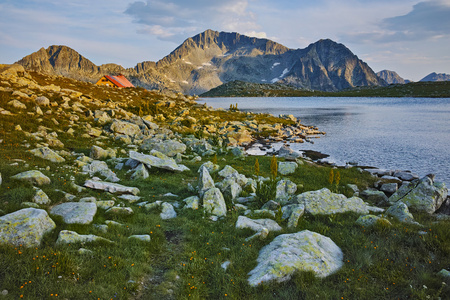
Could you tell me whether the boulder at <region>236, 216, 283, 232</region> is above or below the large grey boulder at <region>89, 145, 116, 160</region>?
below

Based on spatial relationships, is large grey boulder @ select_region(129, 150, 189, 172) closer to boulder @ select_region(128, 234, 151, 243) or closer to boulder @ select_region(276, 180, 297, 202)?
boulder @ select_region(276, 180, 297, 202)

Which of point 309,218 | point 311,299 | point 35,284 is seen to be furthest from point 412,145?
point 35,284

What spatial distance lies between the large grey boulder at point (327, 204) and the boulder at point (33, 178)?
40.1ft

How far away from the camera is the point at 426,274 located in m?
6.63

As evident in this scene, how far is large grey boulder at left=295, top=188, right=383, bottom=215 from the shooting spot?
11.7m

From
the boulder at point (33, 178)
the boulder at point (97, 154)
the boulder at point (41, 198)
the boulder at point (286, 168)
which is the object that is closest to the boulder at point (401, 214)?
the boulder at point (286, 168)

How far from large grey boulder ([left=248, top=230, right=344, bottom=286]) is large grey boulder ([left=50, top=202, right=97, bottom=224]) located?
6.31m

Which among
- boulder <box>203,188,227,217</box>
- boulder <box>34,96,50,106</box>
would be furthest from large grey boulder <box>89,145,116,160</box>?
boulder <box>34,96,50,106</box>

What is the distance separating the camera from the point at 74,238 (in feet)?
25.0

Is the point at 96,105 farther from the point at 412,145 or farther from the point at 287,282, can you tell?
the point at 412,145

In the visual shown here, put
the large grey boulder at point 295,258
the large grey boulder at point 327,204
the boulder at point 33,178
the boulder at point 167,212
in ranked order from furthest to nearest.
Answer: the large grey boulder at point 327,204 → the boulder at point 33,178 → the boulder at point 167,212 → the large grey boulder at point 295,258

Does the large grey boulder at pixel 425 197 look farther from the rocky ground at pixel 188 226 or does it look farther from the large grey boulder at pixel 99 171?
the large grey boulder at pixel 99 171

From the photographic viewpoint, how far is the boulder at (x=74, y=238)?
7441 millimetres

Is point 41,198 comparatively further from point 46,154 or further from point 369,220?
point 369,220
